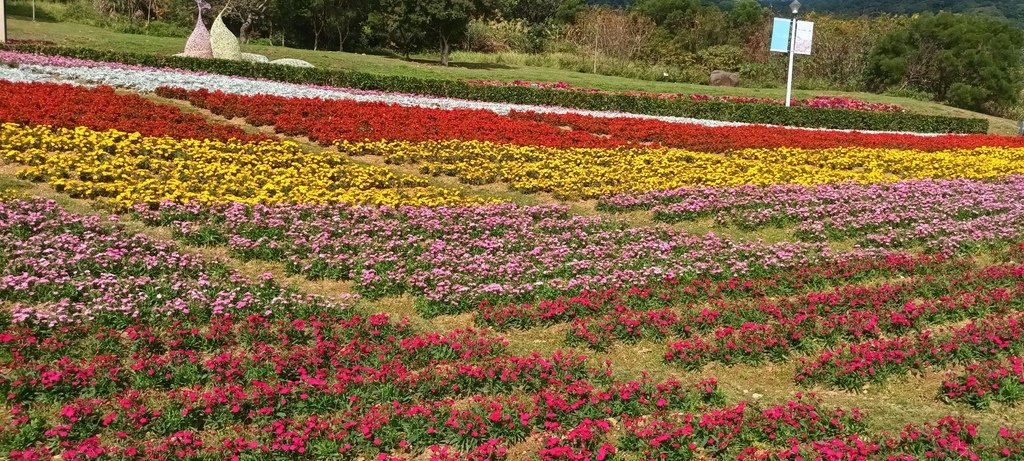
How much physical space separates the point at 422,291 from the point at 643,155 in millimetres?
Result: 9191

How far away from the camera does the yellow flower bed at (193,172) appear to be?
37.4 ft

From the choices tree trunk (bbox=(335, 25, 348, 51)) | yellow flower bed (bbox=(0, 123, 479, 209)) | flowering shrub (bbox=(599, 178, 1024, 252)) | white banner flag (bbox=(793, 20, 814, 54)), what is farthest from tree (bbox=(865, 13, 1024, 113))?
yellow flower bed (bbox=(0, 123, 479, 209))

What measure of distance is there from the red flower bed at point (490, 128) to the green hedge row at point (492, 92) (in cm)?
530

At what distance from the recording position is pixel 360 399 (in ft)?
20.9

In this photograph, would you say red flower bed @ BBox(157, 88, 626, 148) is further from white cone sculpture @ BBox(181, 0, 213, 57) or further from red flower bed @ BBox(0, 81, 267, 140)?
white cone sculpture @ BBox(181, 0, 213, 57)

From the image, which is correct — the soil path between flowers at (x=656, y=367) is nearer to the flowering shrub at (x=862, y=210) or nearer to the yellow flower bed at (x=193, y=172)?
the yellow flower bed at (x=193, y=172)

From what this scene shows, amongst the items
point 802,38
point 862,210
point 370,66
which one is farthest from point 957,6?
→ point 862,210

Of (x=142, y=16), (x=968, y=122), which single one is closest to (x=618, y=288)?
(x=968, y=122)

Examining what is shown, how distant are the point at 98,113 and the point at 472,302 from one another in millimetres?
9996

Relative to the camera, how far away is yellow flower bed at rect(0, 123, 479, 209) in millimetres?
11406

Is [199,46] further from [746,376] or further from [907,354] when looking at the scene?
[907,354]

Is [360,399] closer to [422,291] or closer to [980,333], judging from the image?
[422,291]

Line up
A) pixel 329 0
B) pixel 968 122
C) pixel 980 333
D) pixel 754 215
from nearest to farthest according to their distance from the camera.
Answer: pixel 980 333 < pixel 754 215 < pixel 968 122 < pixel 329 0

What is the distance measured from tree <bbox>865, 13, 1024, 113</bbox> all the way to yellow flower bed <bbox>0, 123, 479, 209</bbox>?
4665 centimetres
